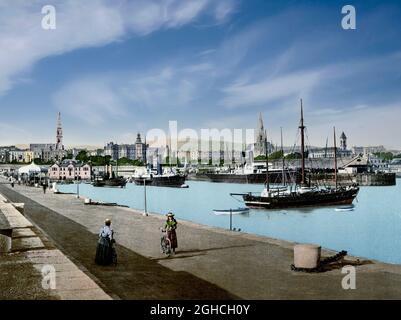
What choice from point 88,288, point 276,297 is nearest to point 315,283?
point 276,297

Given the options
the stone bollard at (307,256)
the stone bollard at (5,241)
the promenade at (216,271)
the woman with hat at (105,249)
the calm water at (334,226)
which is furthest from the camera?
the calm water at (334,226)

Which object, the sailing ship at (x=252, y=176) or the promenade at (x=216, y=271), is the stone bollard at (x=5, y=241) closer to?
the promenade at (x=216, y=271)

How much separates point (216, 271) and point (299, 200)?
52.4 metres

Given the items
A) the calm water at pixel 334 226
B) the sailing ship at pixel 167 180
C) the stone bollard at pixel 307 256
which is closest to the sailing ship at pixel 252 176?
the sailing ship at pixel 167 180

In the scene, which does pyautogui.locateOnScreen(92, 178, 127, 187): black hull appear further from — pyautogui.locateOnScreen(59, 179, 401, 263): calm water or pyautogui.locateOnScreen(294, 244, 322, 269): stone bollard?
pyautogui.locateOnScreen(294, 244, 322, 269): stone bollard

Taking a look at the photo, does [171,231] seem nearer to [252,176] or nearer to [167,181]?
[167,181]

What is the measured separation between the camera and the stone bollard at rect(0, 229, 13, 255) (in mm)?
15679

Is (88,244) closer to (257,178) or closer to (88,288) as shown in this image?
(88,288)

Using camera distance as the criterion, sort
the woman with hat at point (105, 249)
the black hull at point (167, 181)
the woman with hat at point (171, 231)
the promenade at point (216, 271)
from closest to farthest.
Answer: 1. the promenade at point (216, 271)
2. the woman with hat at point (105, 249)
3. the woman with hat at point (171, 231)
4. the black hull at point (167, 181)

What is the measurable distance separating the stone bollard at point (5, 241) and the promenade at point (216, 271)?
2.21m

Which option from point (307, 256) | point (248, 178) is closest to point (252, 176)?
point (248, 178)

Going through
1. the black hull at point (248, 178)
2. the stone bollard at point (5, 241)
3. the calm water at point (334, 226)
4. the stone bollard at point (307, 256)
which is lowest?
the calm water at point (334, 226)

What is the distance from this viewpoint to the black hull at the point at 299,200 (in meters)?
63.1
